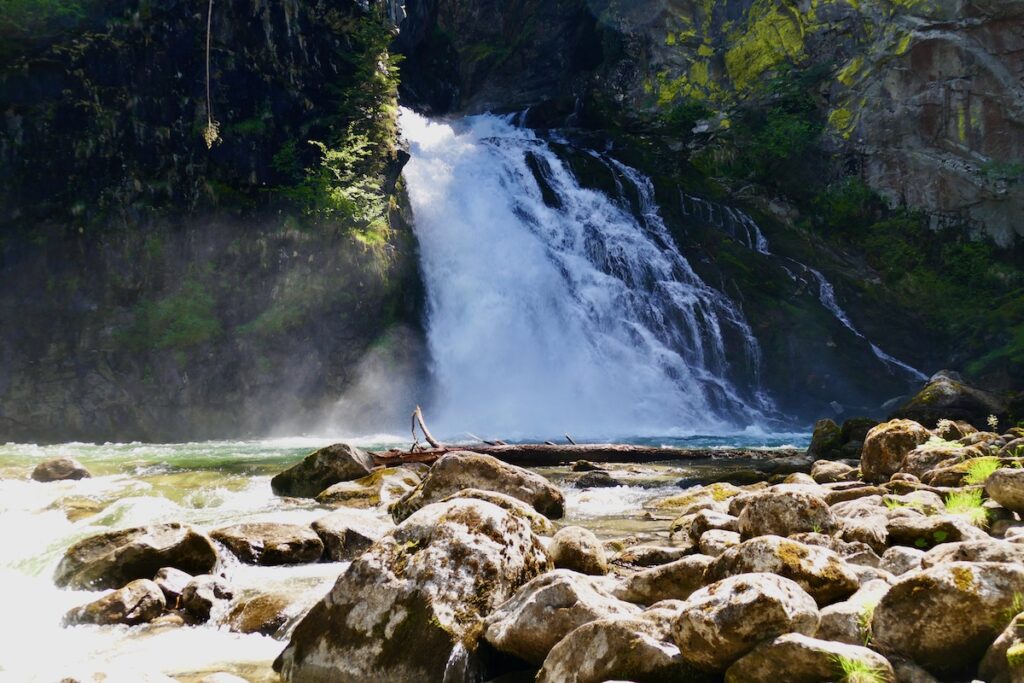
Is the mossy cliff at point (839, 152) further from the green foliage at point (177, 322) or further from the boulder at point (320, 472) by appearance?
the boulder at point (320, 472)

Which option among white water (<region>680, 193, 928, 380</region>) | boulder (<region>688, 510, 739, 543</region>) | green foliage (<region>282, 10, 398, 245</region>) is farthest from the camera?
white water (<region>680, 193, 928, 380</region>)

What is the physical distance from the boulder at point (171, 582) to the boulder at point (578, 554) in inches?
111

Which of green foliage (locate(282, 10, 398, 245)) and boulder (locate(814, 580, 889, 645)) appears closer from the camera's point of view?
boulder (locate(814, 580, 889, 645))

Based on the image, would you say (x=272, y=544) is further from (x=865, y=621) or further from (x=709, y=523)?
(x=865, y=621)

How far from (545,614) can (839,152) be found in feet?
106

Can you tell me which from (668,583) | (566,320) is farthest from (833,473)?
(566,320)

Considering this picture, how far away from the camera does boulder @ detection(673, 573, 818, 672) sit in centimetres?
335

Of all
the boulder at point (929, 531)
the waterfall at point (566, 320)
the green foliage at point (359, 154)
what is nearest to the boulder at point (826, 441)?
the waterfall at point (566, 320)

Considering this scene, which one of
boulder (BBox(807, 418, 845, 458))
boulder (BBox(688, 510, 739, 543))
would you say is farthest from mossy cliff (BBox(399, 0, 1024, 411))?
boulder (BBox(688, 510, 739, 543))

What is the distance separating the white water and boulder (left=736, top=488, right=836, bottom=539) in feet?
77.1

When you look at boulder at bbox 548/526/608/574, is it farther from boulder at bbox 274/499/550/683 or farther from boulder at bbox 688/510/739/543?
boulder at bbox 688/510/739/543

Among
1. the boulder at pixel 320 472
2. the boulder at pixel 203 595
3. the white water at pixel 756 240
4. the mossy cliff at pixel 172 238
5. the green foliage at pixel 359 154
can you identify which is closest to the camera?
the boulder at pixel 203 595

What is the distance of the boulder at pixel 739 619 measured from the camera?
335cm

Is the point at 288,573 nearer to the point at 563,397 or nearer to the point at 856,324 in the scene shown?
the point at 563,397
